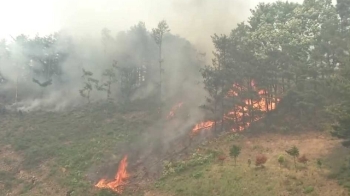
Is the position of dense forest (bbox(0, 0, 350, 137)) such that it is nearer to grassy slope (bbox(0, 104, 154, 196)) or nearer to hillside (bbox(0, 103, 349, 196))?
hillside (bbox(0, 103, 349, 196))

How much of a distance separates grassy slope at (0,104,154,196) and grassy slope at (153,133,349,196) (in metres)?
11.1

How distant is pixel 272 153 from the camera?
126ft

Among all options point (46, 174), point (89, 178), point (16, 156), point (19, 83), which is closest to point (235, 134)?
point (89, 178)

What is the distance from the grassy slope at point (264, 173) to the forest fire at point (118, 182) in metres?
4.25

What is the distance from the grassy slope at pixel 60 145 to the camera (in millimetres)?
43094

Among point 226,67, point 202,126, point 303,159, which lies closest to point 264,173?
point 303,159

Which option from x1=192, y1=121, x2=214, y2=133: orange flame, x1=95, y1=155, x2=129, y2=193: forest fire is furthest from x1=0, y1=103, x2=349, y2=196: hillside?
x1=192, y1=121, x2=214, y2=133: orange flame

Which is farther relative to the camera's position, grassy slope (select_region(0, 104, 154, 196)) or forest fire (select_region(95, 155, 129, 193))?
grassy slope (select_region(0, 104, 154, 196))

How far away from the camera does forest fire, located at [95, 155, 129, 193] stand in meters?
38.5

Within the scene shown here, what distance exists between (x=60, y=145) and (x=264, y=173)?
1244 inches

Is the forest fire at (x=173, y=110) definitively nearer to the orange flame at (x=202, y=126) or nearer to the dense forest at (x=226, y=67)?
the dense forest at (x=226, y=67)

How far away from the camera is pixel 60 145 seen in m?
52.6

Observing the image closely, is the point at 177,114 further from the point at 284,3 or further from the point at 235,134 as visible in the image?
the point at 284,3

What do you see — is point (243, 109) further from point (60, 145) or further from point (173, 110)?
point (60, 145)
